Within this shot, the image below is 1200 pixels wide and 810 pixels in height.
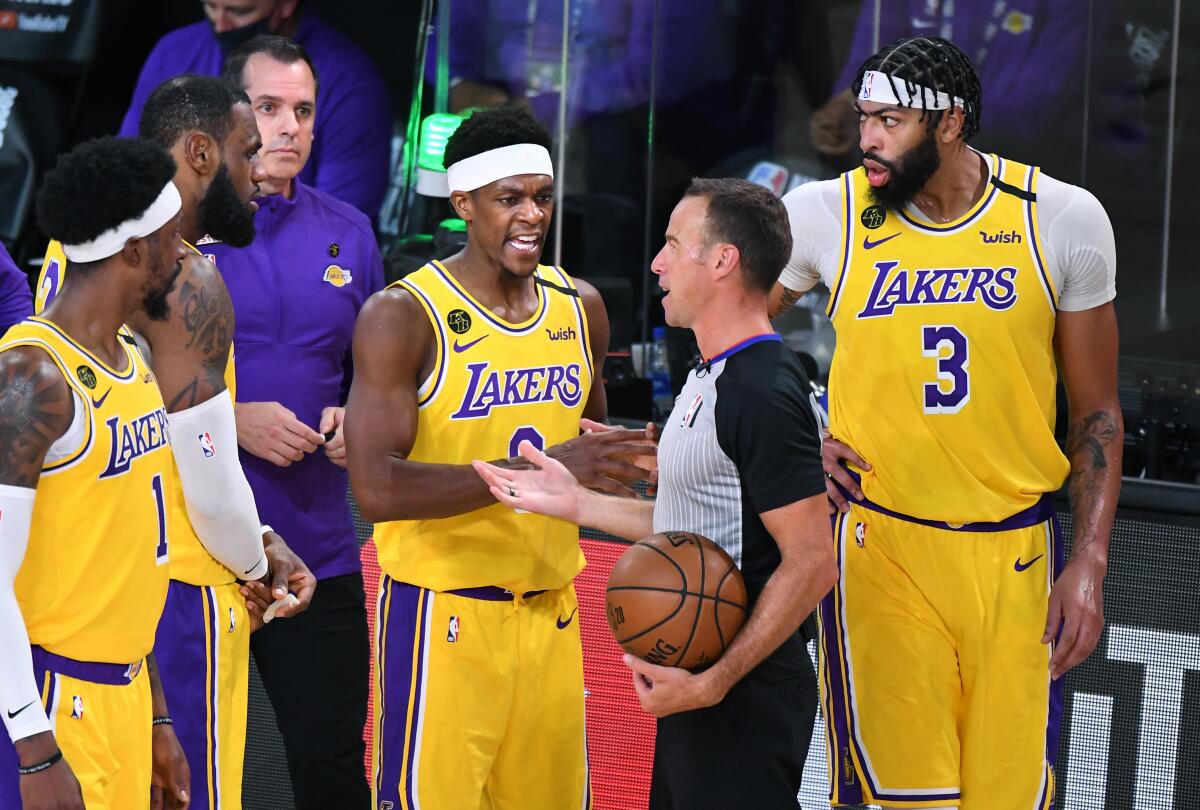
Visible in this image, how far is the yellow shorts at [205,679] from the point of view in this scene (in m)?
3.93

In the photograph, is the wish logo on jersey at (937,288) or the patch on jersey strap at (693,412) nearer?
the patch on jersey strap at (693,412)

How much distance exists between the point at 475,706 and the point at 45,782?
4.03ft

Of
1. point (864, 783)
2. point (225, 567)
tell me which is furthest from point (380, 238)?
point (864, 783)

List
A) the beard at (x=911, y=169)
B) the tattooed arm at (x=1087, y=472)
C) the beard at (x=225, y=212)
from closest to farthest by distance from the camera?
the tattooed arm at (x=1087, y=472) → the beard at (x=911, y=169) → the beard at (x=225, y=212)

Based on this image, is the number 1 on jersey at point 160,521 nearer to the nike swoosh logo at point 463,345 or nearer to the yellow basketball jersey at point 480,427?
the yellow basketball jersey at point 480,427

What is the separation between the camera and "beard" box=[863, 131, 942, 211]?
415 cm

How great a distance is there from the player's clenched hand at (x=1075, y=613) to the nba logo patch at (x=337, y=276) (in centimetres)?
230

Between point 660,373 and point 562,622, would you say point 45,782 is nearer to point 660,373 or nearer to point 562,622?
point 562,622

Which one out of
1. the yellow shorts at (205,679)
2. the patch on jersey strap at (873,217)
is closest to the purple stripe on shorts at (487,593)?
the yellow shorts at (205,679)

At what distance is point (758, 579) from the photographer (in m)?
3.55

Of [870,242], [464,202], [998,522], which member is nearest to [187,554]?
[464,202]

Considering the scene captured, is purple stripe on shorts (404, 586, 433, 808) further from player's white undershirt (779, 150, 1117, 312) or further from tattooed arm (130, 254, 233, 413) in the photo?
player's white undershirt (779, 150, 1117, 312)

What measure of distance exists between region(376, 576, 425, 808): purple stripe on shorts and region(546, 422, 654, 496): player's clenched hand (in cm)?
52

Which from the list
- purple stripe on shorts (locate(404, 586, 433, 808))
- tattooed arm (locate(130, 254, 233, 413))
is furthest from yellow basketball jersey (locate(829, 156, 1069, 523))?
tattooed arm (locate(130, 254, 233, 413))
